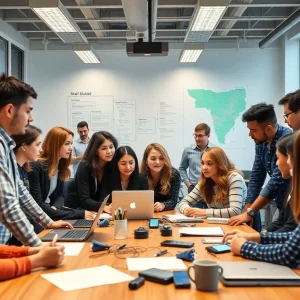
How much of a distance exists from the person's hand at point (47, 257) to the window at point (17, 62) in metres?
5.17

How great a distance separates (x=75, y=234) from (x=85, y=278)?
801mm

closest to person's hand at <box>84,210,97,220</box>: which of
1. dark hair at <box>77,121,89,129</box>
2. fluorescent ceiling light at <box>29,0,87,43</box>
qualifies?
fluorescent ceiling light at <box>29,0,87,43</box>

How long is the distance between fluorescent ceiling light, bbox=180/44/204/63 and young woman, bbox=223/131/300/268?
3.84 m

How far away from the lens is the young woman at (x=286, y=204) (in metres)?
2.26

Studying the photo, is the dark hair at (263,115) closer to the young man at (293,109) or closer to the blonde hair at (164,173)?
the young man at (293,109)

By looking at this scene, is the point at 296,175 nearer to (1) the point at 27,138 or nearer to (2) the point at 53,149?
(1) the point at 27,138

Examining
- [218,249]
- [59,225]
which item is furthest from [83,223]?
[218,249]

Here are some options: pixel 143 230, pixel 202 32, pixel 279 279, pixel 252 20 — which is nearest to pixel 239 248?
pixel 279 279

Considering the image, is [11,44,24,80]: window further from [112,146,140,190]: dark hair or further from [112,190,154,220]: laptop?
[112,190,154,220]: laptop

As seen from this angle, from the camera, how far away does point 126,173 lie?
11.1 ft

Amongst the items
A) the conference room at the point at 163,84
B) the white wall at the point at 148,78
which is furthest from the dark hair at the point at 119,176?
the white wall at the point at 148,78

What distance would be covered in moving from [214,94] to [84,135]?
2.23 metres

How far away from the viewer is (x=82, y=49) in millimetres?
5543

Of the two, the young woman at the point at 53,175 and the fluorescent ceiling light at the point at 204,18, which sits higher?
the fluorescent ceiling light at the point at 204,18
